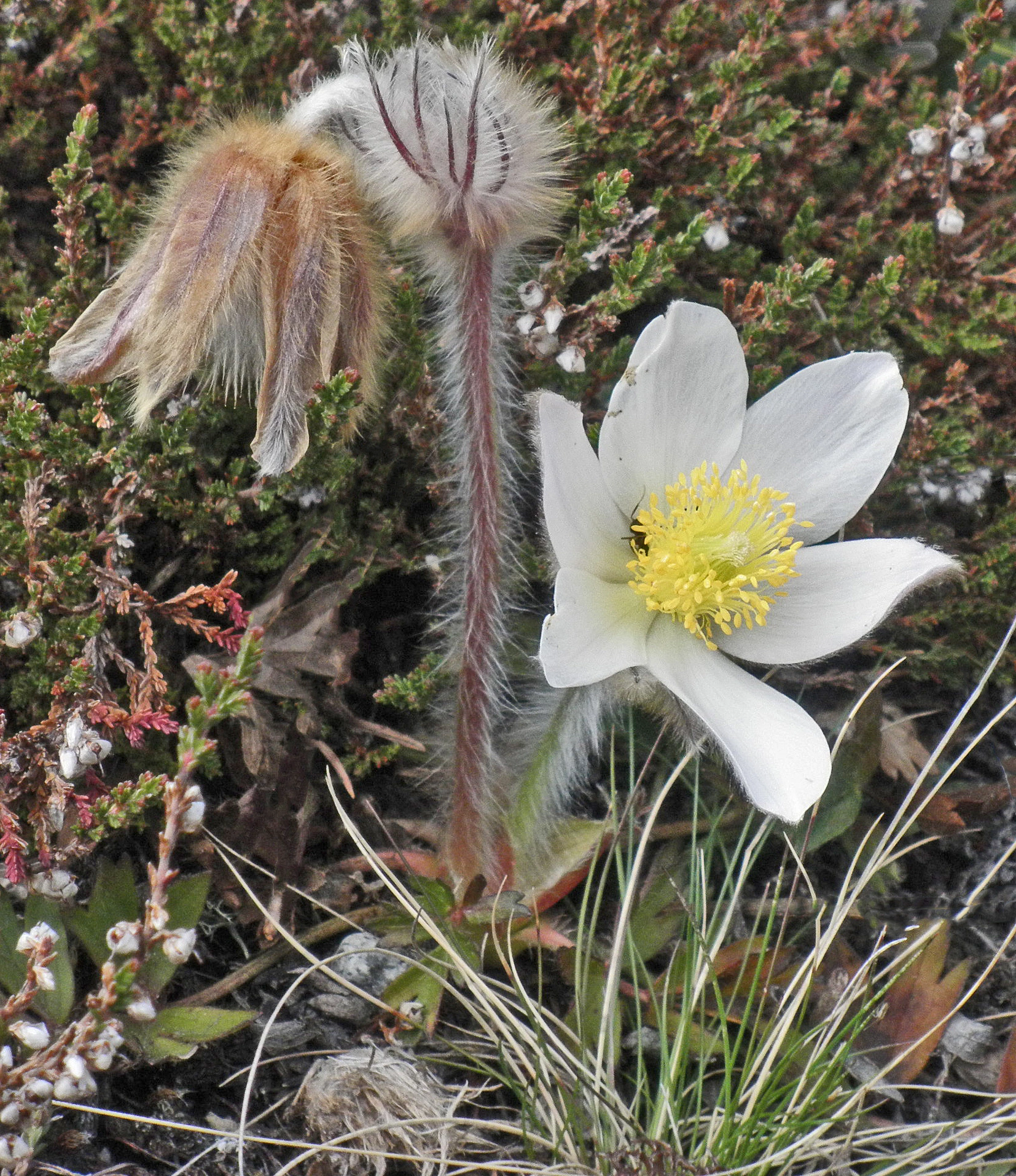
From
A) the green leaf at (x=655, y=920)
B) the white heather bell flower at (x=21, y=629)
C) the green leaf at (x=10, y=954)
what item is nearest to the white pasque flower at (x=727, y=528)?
the green leaf at (x=655, y=920)

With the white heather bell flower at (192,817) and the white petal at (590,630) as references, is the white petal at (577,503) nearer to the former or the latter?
the white petal at (590,630)

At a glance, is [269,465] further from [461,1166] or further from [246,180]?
[461,1166]

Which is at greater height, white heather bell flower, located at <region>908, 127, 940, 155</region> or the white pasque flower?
white heather bell flower, located at <region>908, 127, 940, 155</region>

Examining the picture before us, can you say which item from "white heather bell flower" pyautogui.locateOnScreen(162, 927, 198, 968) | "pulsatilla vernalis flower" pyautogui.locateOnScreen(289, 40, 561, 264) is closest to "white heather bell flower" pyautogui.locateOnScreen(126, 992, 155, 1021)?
"white heather bell flower" pyautogui.locateOnScreen(162, 927, 198, 968)

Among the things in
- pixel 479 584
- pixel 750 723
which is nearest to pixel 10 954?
pixel 479 584

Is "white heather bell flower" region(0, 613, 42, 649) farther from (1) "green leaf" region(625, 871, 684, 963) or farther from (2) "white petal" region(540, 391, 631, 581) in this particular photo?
(1) "green leaf" region(625, 871, 684, 963)

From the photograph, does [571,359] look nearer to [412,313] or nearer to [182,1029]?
[412,313]

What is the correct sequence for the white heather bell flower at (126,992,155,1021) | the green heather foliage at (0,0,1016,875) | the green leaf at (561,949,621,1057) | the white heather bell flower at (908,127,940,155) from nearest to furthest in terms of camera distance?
the white heather bell flower at (126,992,155,1021), the green leaf at (561,949,621,1057), the green heather foliage at (0,0,1016,875), the white heather bell flower at (908,127,940,155)
